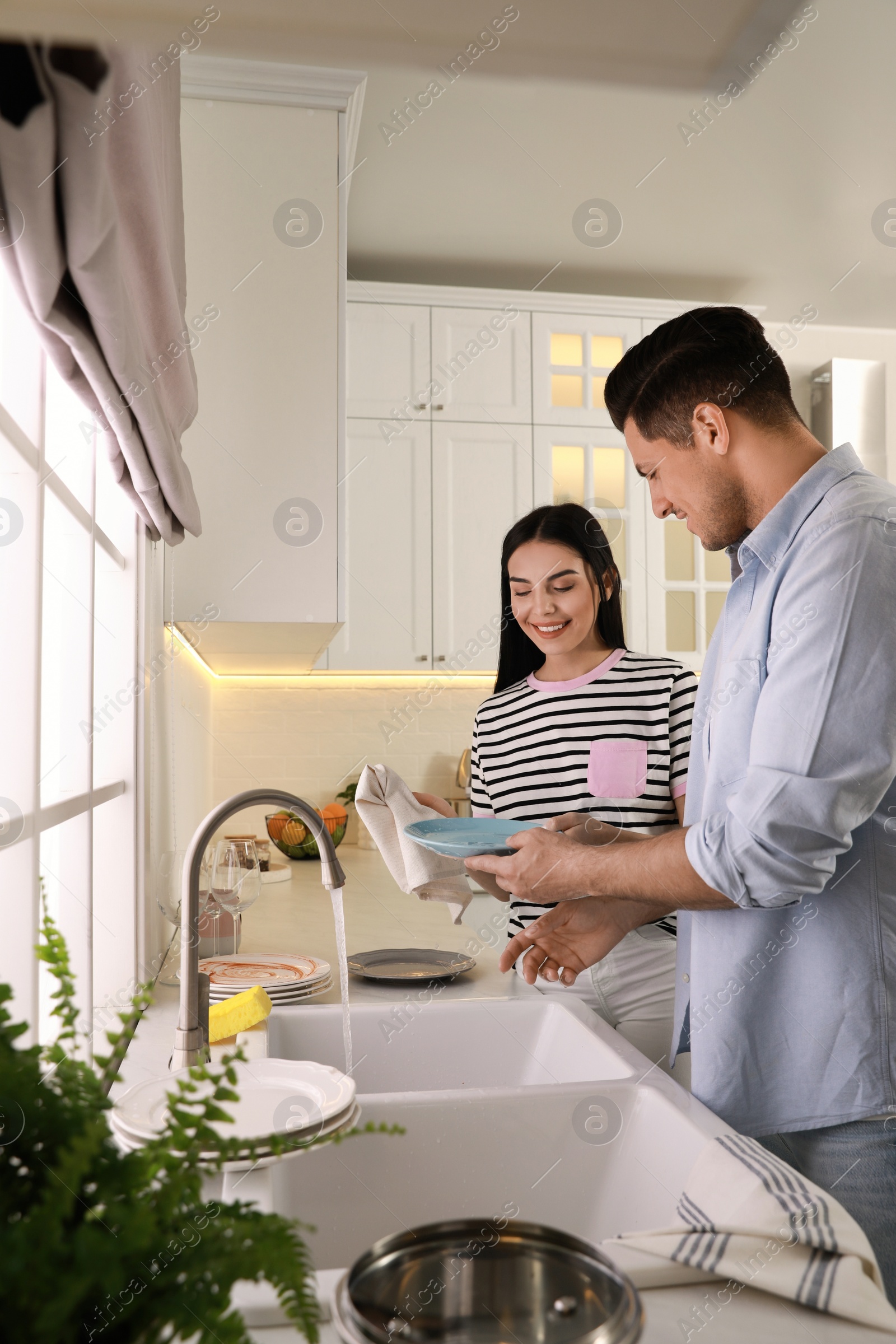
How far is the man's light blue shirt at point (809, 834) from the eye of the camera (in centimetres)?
89

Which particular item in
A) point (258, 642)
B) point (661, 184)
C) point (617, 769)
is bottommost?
point (617, 769)

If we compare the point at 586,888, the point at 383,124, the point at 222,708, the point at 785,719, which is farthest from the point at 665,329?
the point at 222,708

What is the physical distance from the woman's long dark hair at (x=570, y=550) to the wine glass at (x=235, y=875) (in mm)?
623

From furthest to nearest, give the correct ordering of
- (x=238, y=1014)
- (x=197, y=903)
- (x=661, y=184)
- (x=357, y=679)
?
(x=357, y=679) → (x=661, y=184) → (x=238, y=1014) → (x=197, y=903)

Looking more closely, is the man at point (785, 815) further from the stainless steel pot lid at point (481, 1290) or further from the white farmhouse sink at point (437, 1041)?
the stainless steel pot lid at point (481, 1290)

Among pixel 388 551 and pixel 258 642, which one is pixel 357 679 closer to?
pixel 388 551

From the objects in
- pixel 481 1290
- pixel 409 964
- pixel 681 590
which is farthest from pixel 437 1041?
pixel 681 590

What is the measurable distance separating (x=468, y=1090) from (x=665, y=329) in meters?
0.90

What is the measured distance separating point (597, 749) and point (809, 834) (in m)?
0.75

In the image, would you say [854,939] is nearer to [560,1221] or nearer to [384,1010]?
[560,1221]

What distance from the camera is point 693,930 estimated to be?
1076 millimetres

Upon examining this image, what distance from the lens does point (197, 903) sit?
94 centimetres

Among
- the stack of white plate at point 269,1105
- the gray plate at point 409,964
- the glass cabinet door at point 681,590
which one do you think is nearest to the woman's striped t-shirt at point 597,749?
the gray plate at point 409,964

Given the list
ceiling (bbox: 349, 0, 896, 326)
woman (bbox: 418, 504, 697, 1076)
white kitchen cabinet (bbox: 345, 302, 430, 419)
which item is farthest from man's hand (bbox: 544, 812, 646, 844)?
white kitchen cabinet (bbox: 345, 302, 430, 419)
